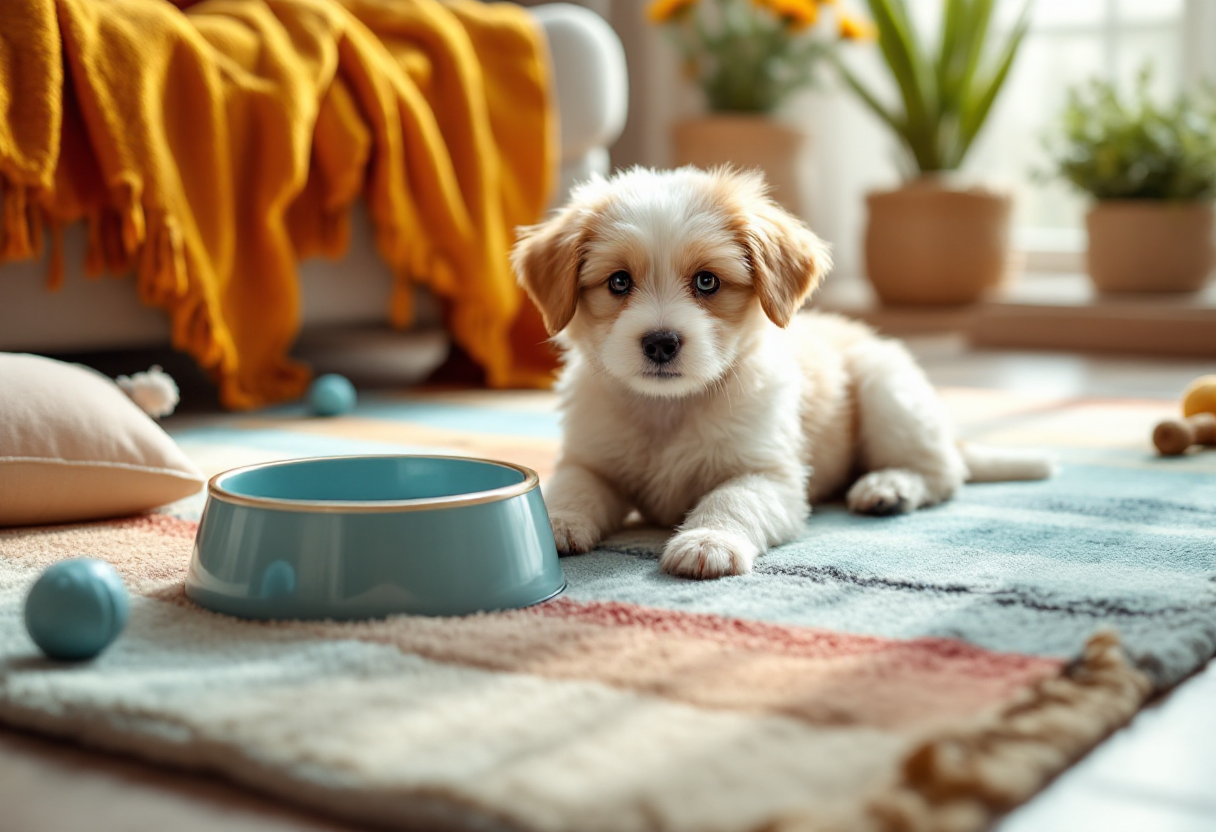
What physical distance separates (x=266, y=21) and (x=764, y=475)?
1903 millimetres

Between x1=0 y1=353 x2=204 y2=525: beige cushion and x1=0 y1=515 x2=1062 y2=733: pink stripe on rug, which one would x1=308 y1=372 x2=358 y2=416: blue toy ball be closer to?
x1=0 y1=353 x2=204 y2=525: beige cushion

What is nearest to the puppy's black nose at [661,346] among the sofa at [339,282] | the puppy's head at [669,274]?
the puppy's head at [669,274]

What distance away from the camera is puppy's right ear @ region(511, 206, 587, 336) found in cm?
198

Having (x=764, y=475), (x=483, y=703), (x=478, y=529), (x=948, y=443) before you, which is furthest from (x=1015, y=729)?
(x=948, y=443)

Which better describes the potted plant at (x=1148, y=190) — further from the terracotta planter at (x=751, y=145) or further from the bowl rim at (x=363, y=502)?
the bowl rim at (x=363, y=502)

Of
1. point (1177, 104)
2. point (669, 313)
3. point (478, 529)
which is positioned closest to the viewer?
point (478, 529)

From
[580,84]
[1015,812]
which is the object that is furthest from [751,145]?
[1015,812]

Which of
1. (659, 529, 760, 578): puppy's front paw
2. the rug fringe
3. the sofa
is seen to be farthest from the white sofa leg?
the rug fringe

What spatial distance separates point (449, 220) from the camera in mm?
3379

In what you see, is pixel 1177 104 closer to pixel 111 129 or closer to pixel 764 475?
pixel 764 475

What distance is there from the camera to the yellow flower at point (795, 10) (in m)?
5.34

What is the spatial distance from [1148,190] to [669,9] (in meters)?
2.16

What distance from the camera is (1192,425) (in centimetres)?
263

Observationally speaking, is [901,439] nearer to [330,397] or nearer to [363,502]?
[363,502]
